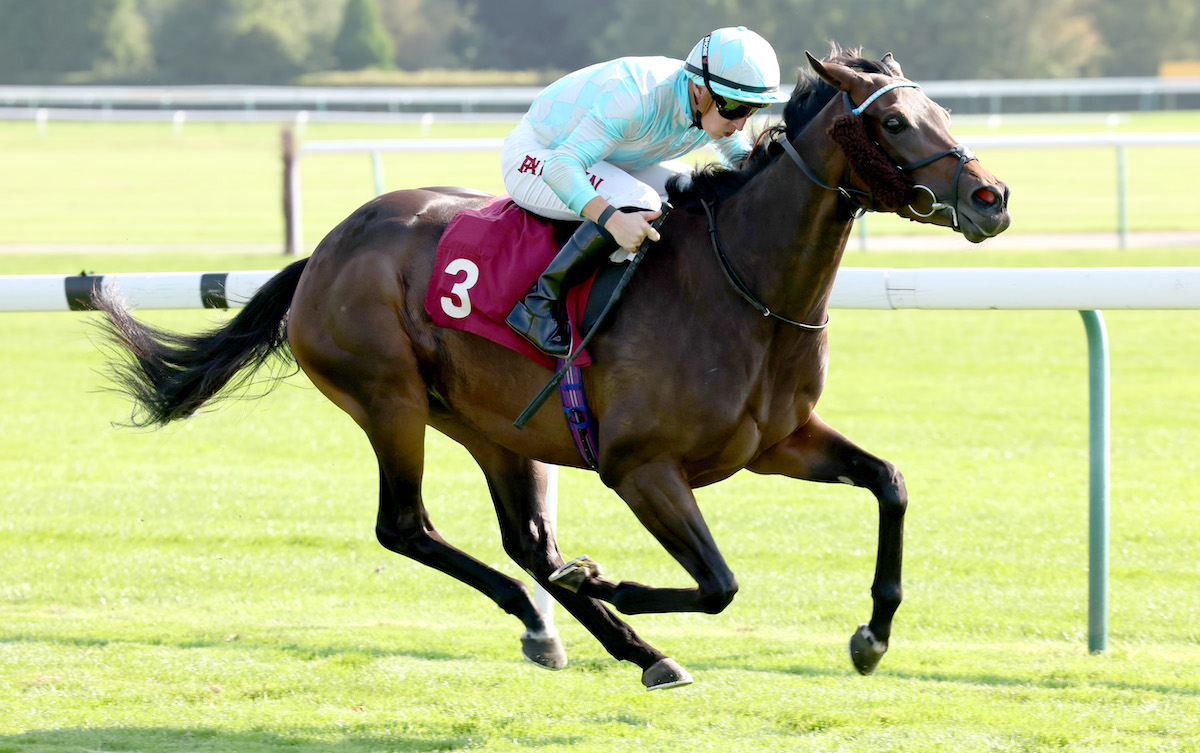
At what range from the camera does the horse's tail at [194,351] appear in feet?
14.3

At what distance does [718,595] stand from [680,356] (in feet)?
2.00

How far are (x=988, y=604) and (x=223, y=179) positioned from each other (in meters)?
21.8

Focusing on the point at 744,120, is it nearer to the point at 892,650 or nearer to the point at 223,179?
the point at 892,650

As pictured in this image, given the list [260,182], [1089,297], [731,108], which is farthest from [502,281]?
[260,182]

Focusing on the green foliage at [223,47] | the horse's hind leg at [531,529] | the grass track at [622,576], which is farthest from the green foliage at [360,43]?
the horse's hind leg at [531,529]

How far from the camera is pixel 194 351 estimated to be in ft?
14.5

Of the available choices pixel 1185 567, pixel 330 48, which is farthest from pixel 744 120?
pixel 330 48

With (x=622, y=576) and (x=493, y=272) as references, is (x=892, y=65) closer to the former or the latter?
(x=493, y=272)

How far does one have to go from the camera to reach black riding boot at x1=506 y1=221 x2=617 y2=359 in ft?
11.5

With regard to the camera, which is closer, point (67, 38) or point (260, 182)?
point (260, 182)

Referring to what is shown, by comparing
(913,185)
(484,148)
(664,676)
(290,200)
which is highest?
(484,148)

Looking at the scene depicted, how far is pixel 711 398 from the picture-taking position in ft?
11.1

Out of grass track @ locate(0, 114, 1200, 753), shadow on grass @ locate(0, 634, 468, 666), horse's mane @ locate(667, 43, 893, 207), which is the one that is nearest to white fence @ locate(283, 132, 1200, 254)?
grass track @ locate(0, 114, 1200, 753)

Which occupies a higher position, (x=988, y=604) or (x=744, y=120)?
(x=744, y=120)
